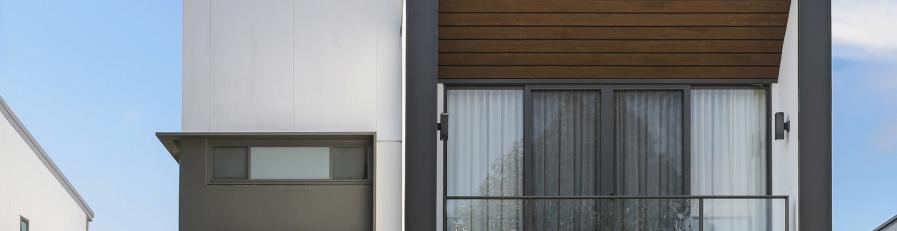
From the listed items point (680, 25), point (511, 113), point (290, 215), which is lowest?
point (290, 215)

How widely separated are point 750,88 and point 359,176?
177 inches

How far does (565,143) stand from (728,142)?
5.95ft

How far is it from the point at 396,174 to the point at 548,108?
1.87m

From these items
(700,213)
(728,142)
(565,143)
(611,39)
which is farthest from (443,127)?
(728,142)

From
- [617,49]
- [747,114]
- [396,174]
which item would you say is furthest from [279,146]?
[747,114]

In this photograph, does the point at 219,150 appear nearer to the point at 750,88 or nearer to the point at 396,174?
the point at 396,174

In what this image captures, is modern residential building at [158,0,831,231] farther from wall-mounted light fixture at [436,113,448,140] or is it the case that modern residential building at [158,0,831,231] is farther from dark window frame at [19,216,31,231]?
dark window frame at [19,216,31,231]

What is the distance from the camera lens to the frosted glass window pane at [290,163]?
1545cm

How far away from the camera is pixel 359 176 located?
50.7 ft

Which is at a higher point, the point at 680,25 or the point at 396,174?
the point at 680,25

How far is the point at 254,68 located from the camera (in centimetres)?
1533

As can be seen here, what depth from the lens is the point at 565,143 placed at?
14992mm

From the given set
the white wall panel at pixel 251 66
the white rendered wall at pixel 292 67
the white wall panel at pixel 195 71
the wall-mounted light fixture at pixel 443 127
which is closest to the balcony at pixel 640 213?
the wall-mounted light fixture at pixel 443 127

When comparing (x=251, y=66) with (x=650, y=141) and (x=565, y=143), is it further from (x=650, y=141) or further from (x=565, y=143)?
(x=650, y=141)
